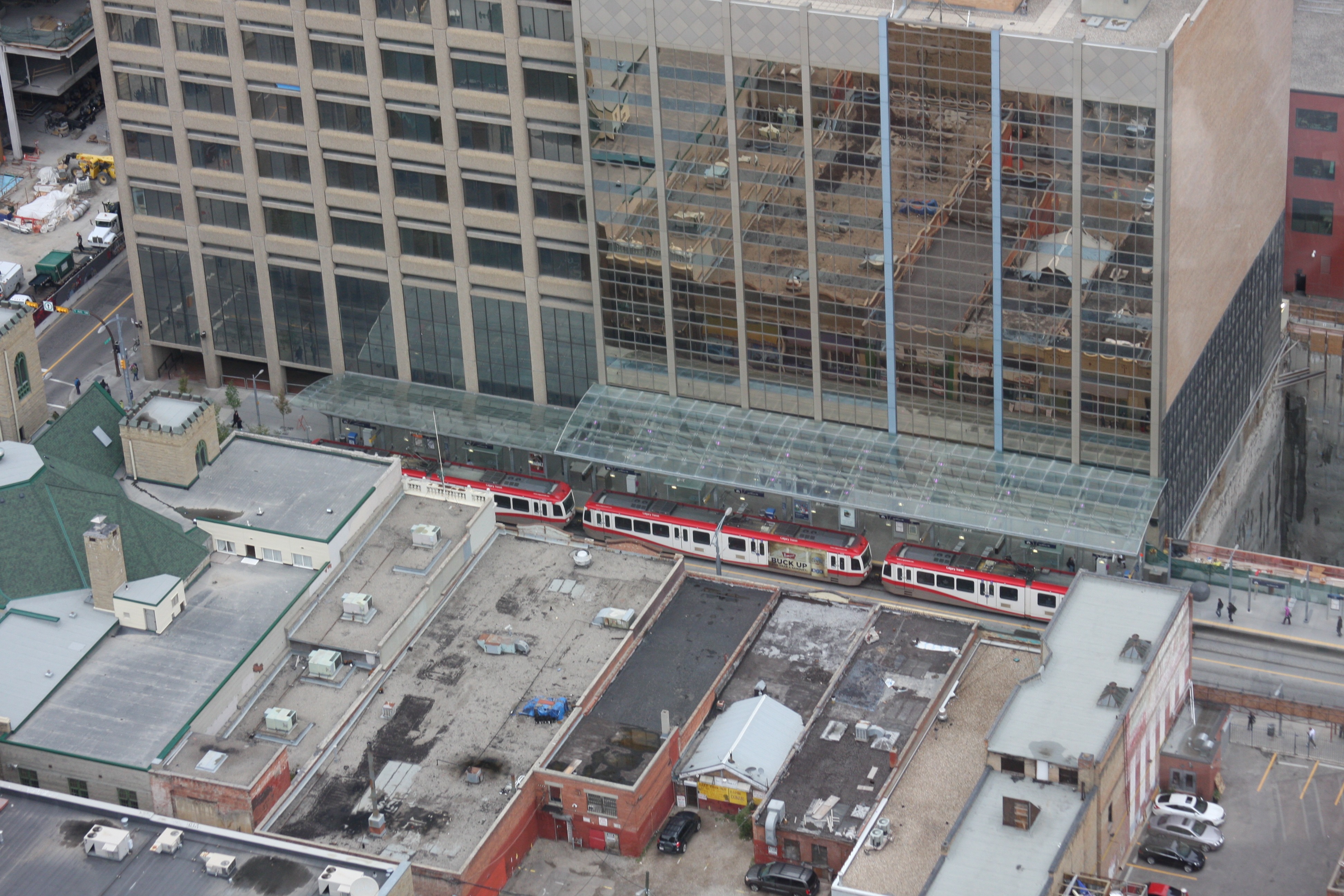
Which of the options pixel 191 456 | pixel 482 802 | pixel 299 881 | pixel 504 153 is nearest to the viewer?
pixel 299 881

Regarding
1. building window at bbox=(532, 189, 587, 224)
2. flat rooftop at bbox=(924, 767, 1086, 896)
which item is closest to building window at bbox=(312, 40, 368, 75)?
building window at bbox=(532, 189, 587, 224)

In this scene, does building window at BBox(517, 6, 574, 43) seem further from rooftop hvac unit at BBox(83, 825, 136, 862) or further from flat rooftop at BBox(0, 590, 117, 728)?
rooftop hvac unit at BBox(83, 825, 136, 862)

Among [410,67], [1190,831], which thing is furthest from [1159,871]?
[410,67]

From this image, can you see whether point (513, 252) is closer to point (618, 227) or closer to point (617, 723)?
point (618, 227)

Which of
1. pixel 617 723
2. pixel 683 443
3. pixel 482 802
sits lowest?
pixel 482 802

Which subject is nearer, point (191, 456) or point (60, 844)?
point (60, 844)

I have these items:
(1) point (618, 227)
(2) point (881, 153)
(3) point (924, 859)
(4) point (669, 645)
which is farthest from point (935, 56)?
(3) point (924, 859)
